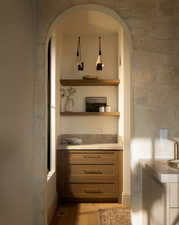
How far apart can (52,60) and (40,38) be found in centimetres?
140

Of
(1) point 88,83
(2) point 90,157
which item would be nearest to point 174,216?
(2) point 90,157

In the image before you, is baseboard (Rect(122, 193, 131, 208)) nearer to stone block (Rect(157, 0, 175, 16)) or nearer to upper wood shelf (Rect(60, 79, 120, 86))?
upper wood shelf (Rect(60, 79, 120, 86))

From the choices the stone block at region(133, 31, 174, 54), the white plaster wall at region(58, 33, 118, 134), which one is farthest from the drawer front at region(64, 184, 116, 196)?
the stone block at region(133, 31, 174, 54)

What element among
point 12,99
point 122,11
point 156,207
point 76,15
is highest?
point 76,15

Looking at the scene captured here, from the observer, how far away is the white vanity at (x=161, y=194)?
6.85 ft

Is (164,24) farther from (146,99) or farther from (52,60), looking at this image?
(52,60)

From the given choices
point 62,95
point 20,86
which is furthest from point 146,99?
point 62,95

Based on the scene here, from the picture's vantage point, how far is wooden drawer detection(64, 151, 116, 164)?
446cm

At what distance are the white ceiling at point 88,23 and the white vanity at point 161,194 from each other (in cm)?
249

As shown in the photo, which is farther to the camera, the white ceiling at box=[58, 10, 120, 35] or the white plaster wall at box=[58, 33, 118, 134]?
the white plaster wall at box=[58, 33, 118, 134]

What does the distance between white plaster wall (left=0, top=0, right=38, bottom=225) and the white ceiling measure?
1.55 meters

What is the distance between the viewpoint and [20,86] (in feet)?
7.72

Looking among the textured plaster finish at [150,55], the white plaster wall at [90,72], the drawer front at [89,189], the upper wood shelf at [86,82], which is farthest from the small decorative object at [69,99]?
the textured plaster finish at [150,55]

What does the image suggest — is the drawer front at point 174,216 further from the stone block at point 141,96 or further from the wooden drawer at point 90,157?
the wooden drawer at point 90,157
